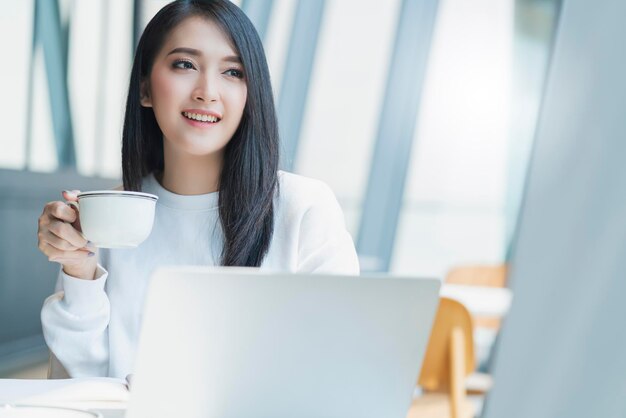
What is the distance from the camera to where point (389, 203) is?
4797 millimetres

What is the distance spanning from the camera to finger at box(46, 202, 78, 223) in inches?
47.8

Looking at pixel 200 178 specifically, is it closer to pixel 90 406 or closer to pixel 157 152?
pixel 157 152

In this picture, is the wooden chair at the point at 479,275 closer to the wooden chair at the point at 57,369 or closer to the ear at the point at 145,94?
the ear at the point at 145,94

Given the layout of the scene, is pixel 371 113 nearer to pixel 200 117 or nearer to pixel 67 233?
pixel 200 117

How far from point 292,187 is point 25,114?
8.46 ft

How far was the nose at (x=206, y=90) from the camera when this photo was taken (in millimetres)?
1439

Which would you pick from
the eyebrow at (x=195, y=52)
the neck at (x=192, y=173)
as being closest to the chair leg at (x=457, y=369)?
the neck at (x=192, y=173)

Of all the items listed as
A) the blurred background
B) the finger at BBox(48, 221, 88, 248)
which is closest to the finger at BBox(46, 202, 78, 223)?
the finger at BBox(48, 221, 88, 248)

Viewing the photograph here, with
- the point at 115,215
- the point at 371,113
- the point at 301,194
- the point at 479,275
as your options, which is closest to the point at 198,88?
the point at 301,194

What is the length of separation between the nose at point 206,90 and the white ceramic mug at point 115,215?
428 mm

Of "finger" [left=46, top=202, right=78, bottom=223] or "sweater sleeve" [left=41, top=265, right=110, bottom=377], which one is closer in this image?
"finger" [left=46, top=202, right=78, bottom=223]

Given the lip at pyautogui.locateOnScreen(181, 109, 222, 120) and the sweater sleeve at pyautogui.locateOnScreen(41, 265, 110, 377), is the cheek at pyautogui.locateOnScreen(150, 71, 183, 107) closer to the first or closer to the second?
the lip at pyautogui.locateOnScreen(181, 109, 222, 120)

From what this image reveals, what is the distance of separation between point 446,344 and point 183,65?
1516 millimetres

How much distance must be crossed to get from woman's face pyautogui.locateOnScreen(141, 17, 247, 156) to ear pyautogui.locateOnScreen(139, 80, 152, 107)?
64 mm
